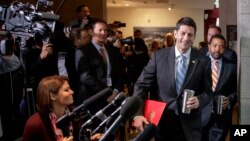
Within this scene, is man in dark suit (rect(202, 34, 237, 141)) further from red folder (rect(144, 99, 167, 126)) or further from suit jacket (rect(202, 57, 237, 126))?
red folder (rect(144, 99, 167, 126))

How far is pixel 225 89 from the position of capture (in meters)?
3.46

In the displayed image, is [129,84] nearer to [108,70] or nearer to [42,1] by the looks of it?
[108,70]

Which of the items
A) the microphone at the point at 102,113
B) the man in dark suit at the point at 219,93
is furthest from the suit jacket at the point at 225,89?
the microphone at the point at 102,113

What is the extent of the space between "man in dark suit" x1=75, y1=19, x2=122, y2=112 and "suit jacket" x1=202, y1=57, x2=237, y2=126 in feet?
2.91

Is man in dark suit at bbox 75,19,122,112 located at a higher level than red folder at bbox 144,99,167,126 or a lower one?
higher

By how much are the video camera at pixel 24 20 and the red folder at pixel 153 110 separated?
3.57 ft

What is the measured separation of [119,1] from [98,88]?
816 cm

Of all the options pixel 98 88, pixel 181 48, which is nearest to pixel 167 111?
pixel 181 48

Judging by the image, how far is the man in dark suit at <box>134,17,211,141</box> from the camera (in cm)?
239

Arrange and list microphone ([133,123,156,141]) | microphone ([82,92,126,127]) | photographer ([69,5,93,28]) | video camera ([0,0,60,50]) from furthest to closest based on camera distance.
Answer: photographer ([69,5,93,28]) → video camera ([0,0,60,50]) → microphone ([82,92,126,127]) → microphone ([133,123,156,141])

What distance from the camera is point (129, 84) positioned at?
18.5 ft

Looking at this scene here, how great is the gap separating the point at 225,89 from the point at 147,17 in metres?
11.2

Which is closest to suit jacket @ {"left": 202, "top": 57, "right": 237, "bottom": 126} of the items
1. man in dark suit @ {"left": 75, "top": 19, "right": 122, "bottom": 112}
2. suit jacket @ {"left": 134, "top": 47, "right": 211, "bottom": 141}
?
man in dark suit @ {"left": 75, "top": 19, "right": 122, "bottom": 112}

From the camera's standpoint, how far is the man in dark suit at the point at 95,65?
337 centimetres
